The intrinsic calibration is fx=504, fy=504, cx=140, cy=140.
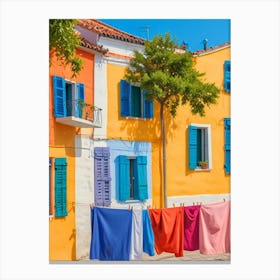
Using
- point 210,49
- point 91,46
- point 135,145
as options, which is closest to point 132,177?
point 135,145

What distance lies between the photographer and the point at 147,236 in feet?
17.0

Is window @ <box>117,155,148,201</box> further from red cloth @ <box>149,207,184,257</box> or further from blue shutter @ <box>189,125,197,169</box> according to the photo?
blue shutter @ <box>189,125,197,169</box>

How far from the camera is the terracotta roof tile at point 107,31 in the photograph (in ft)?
16.8

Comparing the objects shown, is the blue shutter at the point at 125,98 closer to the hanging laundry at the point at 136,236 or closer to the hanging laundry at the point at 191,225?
the hanging laundry at the point at 136,236

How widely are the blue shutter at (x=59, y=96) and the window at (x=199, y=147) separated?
1425 millimetres

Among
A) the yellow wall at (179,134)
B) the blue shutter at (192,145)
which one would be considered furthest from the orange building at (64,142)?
the blue shutter at (192,145)

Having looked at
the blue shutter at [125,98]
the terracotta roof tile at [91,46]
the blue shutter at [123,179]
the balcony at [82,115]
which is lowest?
the blue shutter at [123,179]
